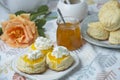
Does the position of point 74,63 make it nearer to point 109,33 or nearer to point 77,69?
point 77,69

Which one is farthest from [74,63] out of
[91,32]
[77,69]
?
[91,32]

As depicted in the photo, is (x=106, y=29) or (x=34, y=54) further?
(x=106, y=29)

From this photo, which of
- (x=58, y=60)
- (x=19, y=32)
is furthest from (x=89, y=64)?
(x=19, y=32)

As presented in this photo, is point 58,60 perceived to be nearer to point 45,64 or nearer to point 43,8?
point 45,64

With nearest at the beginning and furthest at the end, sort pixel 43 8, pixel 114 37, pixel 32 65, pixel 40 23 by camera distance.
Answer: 1. pixel 32 65
2. pixel 114 37
3. pixel 40 23
4. pixel 43 8

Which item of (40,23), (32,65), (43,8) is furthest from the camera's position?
(43,8)

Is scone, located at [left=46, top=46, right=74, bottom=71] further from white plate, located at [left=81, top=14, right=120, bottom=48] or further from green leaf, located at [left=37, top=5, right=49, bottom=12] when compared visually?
green leaf, located at [left=37, top=5, right=49, bottom=12]

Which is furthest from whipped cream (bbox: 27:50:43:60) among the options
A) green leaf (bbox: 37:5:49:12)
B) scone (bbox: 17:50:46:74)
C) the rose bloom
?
green leaf (bbox: 37:5:49:12)
